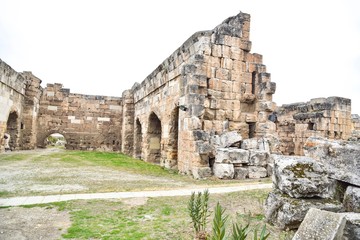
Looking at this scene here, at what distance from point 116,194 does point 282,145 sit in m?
13.9

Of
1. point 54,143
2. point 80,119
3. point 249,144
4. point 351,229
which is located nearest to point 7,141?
point 80,119

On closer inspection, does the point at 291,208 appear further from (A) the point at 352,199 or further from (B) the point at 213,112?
(B) the point at 213,112

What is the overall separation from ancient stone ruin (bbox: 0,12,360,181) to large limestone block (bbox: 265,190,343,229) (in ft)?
15.6

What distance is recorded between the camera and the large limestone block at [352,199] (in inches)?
131

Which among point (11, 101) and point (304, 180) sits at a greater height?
point (11, 101)

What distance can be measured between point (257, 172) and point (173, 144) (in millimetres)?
3636

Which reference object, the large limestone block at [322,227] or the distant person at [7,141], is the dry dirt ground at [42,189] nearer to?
the large limestone block at [322,227]

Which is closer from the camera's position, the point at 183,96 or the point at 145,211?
the point at 145,211

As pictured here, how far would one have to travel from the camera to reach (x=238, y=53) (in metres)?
10.4

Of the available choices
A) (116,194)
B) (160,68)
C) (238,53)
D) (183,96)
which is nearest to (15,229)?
(116,194)

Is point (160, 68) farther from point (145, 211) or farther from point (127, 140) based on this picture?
point (145, 211)

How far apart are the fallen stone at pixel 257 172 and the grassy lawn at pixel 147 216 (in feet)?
9.67

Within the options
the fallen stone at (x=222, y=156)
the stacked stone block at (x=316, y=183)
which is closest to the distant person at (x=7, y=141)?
the fallen stone at (x=222, y=156)

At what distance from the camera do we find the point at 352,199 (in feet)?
11.2
